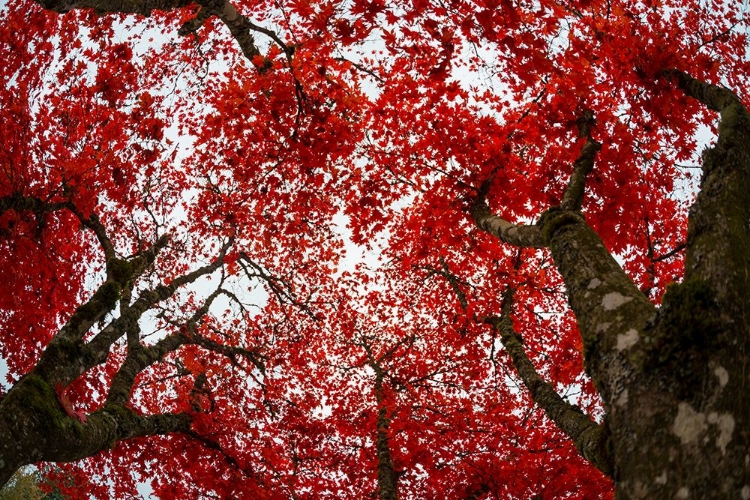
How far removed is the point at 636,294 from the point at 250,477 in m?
8.40

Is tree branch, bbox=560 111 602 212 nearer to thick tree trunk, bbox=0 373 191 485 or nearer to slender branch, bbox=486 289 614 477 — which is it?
slender branch, bbox=486 289 614 477

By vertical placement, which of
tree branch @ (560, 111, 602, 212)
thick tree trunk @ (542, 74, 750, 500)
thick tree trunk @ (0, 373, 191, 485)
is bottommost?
thick tree trunk @ (542, 74, 750, 500)

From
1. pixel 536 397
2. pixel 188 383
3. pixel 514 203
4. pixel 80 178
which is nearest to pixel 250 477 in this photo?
pixel 188 383

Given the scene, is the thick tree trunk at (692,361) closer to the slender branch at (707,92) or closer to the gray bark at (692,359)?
the gray bark at (692,359)

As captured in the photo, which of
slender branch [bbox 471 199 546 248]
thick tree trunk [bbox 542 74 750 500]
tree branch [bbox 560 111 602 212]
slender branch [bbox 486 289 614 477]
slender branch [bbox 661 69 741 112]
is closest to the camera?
thick tree trunk [bbox 542 74 750 500]

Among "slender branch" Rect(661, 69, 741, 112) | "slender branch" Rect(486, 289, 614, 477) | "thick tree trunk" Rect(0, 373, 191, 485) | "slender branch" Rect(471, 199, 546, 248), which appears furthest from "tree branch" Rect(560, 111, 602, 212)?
"thick tree trunk" Rect(0, 373, 191, 485)

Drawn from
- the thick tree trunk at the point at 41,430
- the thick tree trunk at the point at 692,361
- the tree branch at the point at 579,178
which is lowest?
the thick tree trunk at the point at 692,361

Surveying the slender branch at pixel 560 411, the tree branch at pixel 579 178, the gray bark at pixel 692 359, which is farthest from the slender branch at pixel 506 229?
the slender branch at pixel 560 411

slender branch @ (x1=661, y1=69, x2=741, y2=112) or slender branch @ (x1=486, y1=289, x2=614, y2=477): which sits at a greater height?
slender branch @ (x1=661, y1=69, x2=741, y2=112)

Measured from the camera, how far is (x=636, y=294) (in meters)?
2.89

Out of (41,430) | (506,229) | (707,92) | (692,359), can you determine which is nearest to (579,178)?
(506,229)

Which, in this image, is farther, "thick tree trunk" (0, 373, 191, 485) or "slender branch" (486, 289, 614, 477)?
"thick tree trunk" (0, 373, 191, 485)

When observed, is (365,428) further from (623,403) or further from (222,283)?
(623,403)

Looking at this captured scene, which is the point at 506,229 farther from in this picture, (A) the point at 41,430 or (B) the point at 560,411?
(A) the point at 41,430
